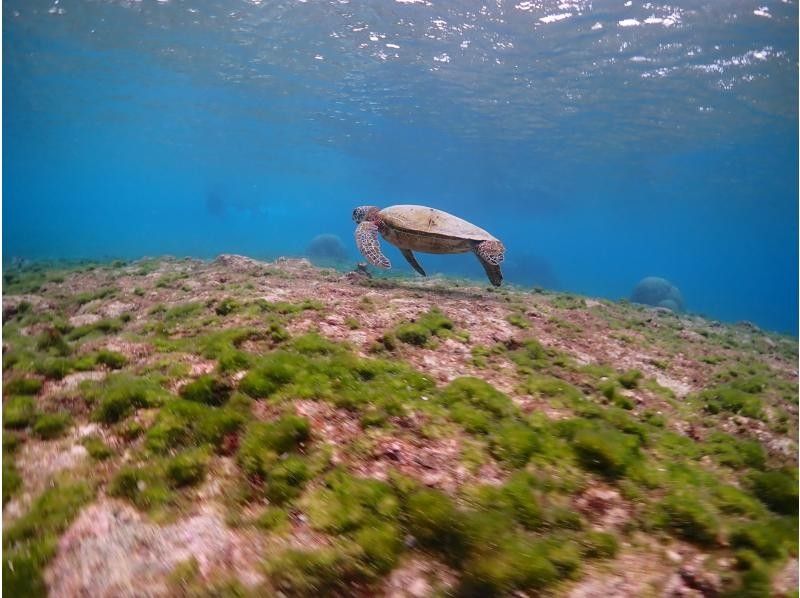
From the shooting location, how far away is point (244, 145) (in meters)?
55.0

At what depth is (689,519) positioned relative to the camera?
290cm

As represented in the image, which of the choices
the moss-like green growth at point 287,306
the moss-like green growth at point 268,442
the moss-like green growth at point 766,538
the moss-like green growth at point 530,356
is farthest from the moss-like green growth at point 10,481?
the moss-like green growth at point 530,356

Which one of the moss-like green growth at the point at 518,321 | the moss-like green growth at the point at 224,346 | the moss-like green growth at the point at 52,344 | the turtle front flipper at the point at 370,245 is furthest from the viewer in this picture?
the turtle front flipper at the point at 370,245

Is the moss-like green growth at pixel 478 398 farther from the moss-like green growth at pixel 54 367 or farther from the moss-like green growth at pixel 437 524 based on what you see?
the moss-like green growth at pixel 54 367

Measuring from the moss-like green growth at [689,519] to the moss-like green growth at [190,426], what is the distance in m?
3.41

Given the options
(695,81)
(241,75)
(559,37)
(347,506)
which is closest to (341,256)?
(241,75)

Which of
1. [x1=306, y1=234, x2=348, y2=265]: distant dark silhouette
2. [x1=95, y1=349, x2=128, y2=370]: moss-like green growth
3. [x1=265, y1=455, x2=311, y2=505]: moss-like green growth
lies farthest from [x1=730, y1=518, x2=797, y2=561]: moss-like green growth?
[x1=306, y1=234, x2=348, y2=265]: distant dark silhouette

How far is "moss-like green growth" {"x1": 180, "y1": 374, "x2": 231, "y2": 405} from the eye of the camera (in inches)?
147

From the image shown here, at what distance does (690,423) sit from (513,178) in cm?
6306

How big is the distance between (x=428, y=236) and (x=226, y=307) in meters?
4.62

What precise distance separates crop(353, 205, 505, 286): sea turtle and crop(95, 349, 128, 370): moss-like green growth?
5306 millimetres

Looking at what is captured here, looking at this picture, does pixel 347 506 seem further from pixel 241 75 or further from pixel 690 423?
pixel 241 75

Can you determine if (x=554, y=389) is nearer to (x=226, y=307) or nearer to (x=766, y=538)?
Result: (x=766, y=538)

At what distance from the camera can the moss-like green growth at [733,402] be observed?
16.6 feet
